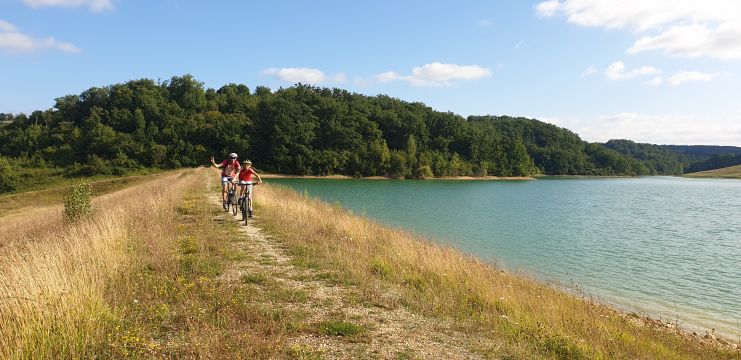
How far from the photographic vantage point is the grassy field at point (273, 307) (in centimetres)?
468

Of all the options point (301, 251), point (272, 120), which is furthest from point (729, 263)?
point (272, 120)

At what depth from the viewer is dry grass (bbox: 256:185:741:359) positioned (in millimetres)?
6340

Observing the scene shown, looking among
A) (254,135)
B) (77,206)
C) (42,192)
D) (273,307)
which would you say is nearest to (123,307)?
(273,307)

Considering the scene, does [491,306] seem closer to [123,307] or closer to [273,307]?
[273,307]

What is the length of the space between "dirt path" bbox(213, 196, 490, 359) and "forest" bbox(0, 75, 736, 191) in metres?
100

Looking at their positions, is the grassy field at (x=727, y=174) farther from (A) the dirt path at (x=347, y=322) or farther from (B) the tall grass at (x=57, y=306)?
(B) the tall grass at (x=57, y=306)

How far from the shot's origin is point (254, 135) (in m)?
117

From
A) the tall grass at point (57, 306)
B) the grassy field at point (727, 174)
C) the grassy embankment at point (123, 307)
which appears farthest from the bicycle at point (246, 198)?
the grassy field at point (727, 174)

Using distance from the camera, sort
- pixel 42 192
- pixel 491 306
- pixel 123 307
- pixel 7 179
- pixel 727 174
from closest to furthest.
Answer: pixel 123 307, pixel 491 306, pixel 42 192, pixel 7 179, pixel 727 174

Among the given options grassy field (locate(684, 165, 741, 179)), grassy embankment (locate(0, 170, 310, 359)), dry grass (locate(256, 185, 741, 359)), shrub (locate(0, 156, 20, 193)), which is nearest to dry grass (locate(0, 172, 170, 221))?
shrub (locate(0, 156, 20, 193))

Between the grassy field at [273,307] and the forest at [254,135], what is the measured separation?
324ft

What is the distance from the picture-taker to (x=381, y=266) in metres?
9.74

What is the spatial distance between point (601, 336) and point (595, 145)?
212454mm

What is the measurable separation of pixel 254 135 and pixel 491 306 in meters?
115
